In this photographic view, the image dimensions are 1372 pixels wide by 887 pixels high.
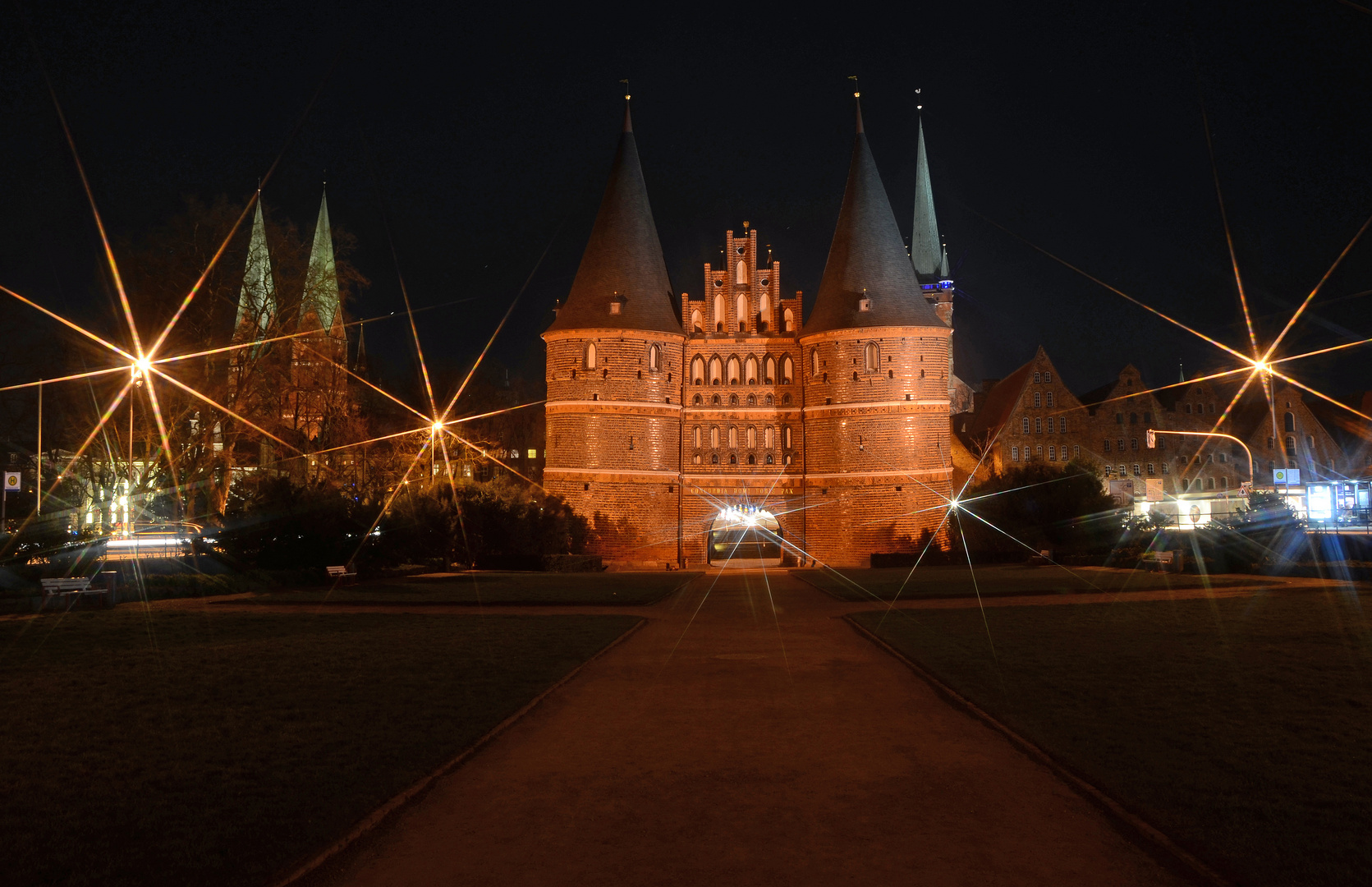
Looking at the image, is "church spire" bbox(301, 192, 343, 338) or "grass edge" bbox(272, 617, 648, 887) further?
"church spire" bbox(301, 192, 343, 338)

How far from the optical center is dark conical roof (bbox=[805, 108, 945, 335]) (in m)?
44.2

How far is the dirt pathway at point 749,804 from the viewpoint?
577 centimetres

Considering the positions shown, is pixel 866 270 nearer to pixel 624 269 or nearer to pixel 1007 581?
pixel 624 269


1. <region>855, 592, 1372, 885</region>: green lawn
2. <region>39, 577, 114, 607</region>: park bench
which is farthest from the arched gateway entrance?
<region>855, 592, 1372, 885</region>: green lawn

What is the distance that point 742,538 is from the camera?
58812mm

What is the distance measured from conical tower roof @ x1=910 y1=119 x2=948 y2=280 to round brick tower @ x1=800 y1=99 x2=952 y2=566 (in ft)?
117

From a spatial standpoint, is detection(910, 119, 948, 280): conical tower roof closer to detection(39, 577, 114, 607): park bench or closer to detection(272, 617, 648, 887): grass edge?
detection(39, 577, 114, 607): park bench

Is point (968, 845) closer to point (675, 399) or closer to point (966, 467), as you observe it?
point (675, 399)

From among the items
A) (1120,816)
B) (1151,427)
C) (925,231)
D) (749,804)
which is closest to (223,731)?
(749,804)

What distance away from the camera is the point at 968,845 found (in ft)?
20.2

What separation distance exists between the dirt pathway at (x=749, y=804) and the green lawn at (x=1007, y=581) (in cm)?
1286

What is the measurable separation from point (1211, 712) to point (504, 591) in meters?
18.1

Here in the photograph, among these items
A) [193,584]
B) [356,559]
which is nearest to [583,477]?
[356,559]

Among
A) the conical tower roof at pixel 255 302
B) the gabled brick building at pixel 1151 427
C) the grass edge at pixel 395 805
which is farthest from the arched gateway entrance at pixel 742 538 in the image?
the grass edge at pixel 395 805
